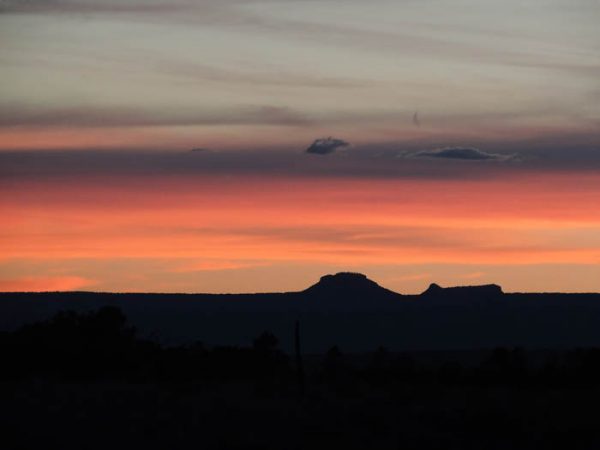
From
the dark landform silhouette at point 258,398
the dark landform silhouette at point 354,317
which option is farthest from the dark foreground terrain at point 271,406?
the dark landform silhouette at point 354,317

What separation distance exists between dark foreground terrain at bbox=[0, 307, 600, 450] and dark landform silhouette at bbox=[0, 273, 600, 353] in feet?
287

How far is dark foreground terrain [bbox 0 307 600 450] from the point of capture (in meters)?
29.4

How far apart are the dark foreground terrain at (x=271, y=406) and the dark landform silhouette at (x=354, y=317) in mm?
87506

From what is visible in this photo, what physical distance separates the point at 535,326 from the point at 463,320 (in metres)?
10.4

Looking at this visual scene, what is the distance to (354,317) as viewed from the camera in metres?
176

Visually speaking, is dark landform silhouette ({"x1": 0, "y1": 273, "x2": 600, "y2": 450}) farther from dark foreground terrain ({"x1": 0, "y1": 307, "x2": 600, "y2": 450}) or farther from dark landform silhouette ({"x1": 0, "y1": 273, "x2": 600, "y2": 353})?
dark landform silhouette ({"x1": 0, "y1": 273, "x2": 600, "y2": 353})

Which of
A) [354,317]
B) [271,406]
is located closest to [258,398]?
[271,406]

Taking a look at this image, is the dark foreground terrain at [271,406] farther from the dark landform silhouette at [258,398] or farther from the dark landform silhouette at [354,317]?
the dark landform silhouette at [354,317]

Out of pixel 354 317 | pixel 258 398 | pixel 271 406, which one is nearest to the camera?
pixel 271 406

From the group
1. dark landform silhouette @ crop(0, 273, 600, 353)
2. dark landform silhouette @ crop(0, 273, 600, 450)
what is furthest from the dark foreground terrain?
dark landform silhouette @ crop(0, 273, 600, 353)

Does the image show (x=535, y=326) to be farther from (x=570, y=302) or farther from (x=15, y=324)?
(x=15, y=324)

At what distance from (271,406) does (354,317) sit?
141m

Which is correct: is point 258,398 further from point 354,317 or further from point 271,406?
point 354,317

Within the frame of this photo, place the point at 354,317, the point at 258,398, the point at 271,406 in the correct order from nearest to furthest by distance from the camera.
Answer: the point at 271,406 → the point at 258,398 → the point at 354,317
